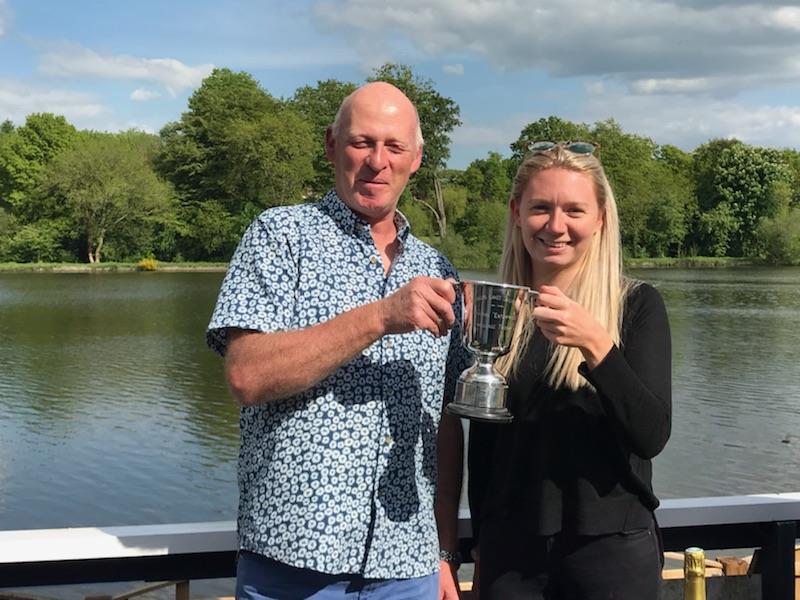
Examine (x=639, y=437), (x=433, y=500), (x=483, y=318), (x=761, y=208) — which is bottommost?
(x=433, y=500)

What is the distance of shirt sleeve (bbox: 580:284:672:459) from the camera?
1971mm

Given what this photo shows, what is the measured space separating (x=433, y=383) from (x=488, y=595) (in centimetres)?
52

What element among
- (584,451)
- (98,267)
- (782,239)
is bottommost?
(98,267)

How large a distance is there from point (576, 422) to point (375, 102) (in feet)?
2.92

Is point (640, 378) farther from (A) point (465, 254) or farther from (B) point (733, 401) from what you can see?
(A) point (465, 254)

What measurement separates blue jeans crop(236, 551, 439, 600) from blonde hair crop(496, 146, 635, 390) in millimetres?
591

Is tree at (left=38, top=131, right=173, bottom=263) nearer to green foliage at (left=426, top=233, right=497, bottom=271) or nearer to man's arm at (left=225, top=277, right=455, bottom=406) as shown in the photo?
green foliage at (left=426, top=233, right=497, bottom=271)

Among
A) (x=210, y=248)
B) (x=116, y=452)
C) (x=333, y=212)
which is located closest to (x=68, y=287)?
(x=210, y=248)

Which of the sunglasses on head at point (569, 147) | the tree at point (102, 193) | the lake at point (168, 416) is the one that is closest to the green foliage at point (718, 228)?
the tree at point (102, 193)

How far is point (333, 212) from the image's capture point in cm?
224

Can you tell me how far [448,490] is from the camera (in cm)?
238

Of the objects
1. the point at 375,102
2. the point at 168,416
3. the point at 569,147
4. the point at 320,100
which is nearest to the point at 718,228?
the point at 320,100

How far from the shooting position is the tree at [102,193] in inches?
2185

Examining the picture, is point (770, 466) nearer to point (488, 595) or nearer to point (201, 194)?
point (488, 595)
